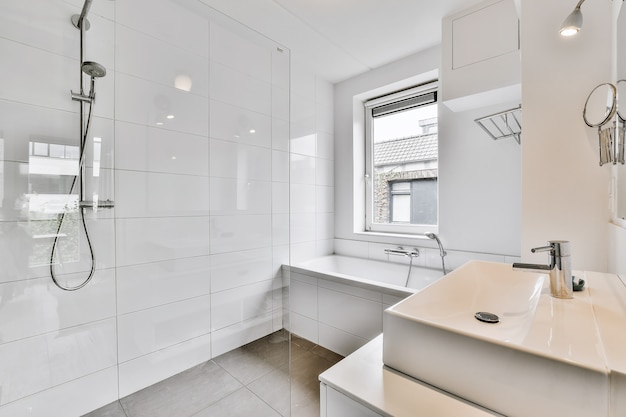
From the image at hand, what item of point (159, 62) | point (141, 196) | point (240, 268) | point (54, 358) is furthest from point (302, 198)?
point (54, 358)

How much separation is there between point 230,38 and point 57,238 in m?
1.56

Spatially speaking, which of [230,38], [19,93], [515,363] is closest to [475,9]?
[230,38]

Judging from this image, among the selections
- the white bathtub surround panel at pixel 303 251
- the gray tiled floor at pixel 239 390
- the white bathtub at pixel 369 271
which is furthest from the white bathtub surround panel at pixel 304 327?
the white bathtub surround panel at pixel 303 251

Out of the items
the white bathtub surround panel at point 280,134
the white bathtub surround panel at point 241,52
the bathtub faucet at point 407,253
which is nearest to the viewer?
the white bathtub surround panel at point 241,52

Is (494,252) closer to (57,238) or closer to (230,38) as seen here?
(230,38)

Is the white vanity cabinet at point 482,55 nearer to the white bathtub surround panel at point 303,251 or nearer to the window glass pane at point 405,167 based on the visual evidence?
the window glass pane at point 405,167

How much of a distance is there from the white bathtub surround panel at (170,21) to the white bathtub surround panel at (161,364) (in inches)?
73.7

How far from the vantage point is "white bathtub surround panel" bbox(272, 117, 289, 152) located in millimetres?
2215

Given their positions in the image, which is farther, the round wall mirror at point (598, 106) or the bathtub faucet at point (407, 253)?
the bathtub faucet at point (407, 253)

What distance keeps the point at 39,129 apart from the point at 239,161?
102 centimetres

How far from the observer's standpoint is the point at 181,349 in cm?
179

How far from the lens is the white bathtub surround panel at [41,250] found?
4.28 feet

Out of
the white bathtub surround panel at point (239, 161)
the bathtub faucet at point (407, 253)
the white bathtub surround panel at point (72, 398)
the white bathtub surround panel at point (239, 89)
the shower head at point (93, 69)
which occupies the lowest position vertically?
the white bathtub surround panel at point (72, 398)

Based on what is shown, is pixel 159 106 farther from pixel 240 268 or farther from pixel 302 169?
pixel 302 169
